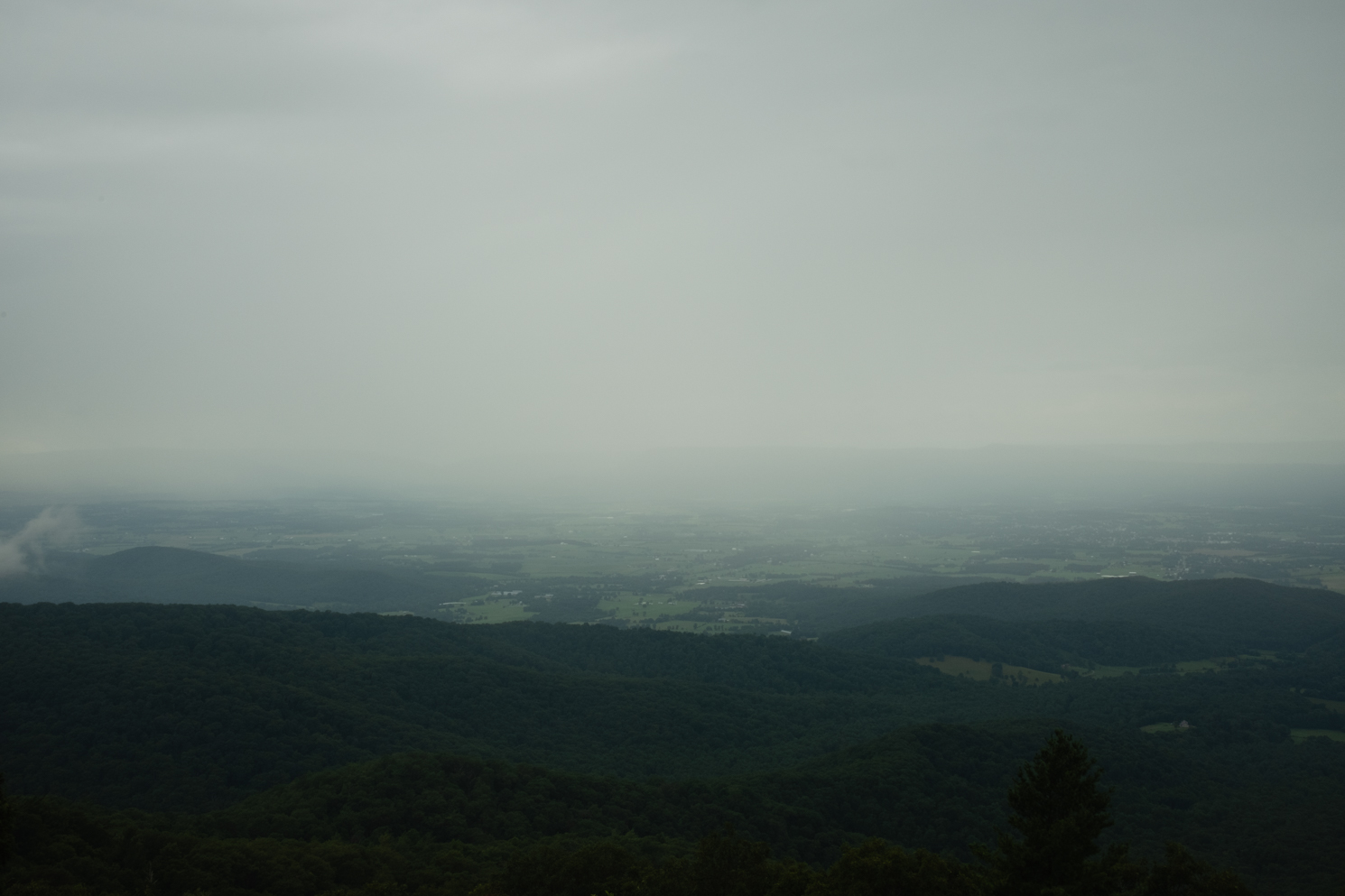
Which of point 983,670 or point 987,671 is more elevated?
point 983,670

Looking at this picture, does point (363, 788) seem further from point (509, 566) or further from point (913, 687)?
point (509, 566)

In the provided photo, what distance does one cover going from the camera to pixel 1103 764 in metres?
53.9

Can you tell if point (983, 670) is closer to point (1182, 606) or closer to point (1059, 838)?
point (1182, 606)

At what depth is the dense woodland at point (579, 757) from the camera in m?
29.2

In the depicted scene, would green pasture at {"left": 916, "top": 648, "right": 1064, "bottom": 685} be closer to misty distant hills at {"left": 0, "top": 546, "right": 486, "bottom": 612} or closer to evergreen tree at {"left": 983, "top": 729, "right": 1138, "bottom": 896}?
evergreen tree at {"left": 983, "top": 729, "right": 1138, "bottom": 896}

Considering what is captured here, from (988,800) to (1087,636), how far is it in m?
62.9

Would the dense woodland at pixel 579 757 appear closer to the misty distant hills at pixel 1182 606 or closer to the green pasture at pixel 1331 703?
the green pasture at pixel 1331 703

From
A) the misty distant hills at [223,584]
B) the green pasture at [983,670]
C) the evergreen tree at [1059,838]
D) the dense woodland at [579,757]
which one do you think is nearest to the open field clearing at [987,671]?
the green pasture at [983,670]

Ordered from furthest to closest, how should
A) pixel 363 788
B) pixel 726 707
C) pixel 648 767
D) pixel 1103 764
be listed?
1. pixel 726 707
2. pixel 648 767
3. pixel 1103 764
4. pixel 363 788

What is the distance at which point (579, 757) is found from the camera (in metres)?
58.4

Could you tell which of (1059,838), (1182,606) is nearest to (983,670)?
(1182,606)

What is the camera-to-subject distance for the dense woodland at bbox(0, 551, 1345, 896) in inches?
1151

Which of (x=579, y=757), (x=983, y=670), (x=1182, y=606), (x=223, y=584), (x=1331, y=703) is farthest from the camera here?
(x=223, y=584)

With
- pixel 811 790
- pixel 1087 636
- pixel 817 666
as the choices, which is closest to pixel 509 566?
pixel 817 666
